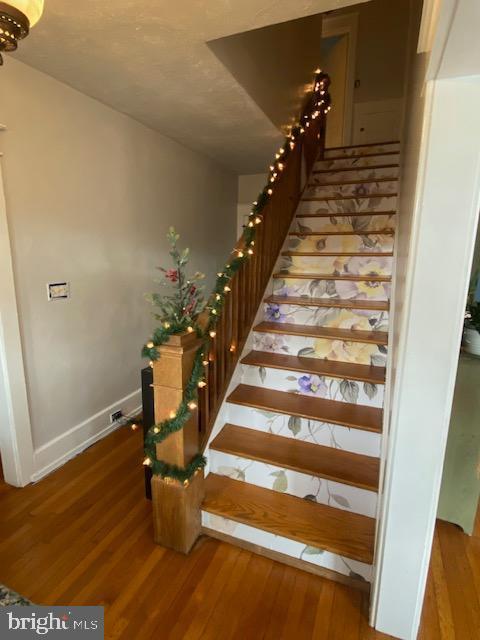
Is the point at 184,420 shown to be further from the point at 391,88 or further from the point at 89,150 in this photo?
the point at 391,88

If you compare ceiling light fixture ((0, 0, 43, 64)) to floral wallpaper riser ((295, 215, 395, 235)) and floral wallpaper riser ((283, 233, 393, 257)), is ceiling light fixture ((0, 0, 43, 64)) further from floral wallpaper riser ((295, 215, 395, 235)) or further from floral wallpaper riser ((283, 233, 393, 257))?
floral wallpaper riser ((295, 215, 395, 235))

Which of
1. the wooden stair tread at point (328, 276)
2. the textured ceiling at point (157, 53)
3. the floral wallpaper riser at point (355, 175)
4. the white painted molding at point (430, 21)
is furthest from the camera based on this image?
the floral wallpaper riser at point (355, 175)

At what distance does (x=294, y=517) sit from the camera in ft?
5.33

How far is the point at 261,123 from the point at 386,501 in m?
2.72

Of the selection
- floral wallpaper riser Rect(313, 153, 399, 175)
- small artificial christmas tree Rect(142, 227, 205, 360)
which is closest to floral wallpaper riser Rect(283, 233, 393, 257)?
floral wallpaper riser Rect(313, 153, 399, 175)

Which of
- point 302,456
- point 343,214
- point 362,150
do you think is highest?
point 362,150

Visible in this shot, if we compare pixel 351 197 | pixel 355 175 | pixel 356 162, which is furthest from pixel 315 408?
pixel 356 162

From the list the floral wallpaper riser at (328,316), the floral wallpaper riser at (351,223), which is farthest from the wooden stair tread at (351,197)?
the floral wallpaper riser at (328,316)

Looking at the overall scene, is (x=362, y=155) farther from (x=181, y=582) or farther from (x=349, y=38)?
(x=181, y=582)

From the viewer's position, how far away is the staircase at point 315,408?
1.59 m

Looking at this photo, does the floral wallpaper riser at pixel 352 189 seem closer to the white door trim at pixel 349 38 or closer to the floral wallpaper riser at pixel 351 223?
the floral wallpaper riser at pixel 351 223

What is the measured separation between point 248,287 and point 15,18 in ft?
5.19

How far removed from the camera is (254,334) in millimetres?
2377

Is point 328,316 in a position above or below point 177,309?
below
